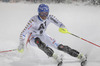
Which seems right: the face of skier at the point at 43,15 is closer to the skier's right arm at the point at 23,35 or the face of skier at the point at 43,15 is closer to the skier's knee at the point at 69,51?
the skier's right arm at the point at 23,35

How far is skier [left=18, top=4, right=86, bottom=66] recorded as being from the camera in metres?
3.62

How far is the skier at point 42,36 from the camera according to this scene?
3625 millimetres

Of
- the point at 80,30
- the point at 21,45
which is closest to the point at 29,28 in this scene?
the point at 21,45

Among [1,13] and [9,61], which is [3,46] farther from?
[1,13]

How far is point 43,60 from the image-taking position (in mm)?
4016

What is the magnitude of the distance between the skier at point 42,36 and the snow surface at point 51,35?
0.23 metres

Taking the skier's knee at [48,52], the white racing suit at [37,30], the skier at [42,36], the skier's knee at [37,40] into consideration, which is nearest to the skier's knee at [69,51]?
the skier at [42,36]

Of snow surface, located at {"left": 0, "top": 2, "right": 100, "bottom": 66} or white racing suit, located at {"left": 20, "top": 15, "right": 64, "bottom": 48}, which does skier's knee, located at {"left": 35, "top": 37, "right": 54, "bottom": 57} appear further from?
snow surface, located at {"left": 0, "top": 2, "right": 100, "bottom": 66}

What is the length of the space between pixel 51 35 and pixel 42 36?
232 cm

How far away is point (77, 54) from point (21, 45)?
1.10 m

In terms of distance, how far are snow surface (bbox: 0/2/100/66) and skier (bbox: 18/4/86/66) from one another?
Result: 0.76ft

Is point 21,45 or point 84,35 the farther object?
point 84,35

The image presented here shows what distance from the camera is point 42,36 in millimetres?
4047

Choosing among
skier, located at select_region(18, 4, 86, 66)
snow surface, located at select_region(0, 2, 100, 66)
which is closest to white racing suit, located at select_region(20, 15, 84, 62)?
skier, located at select_region(18, 4, 86, 66)
